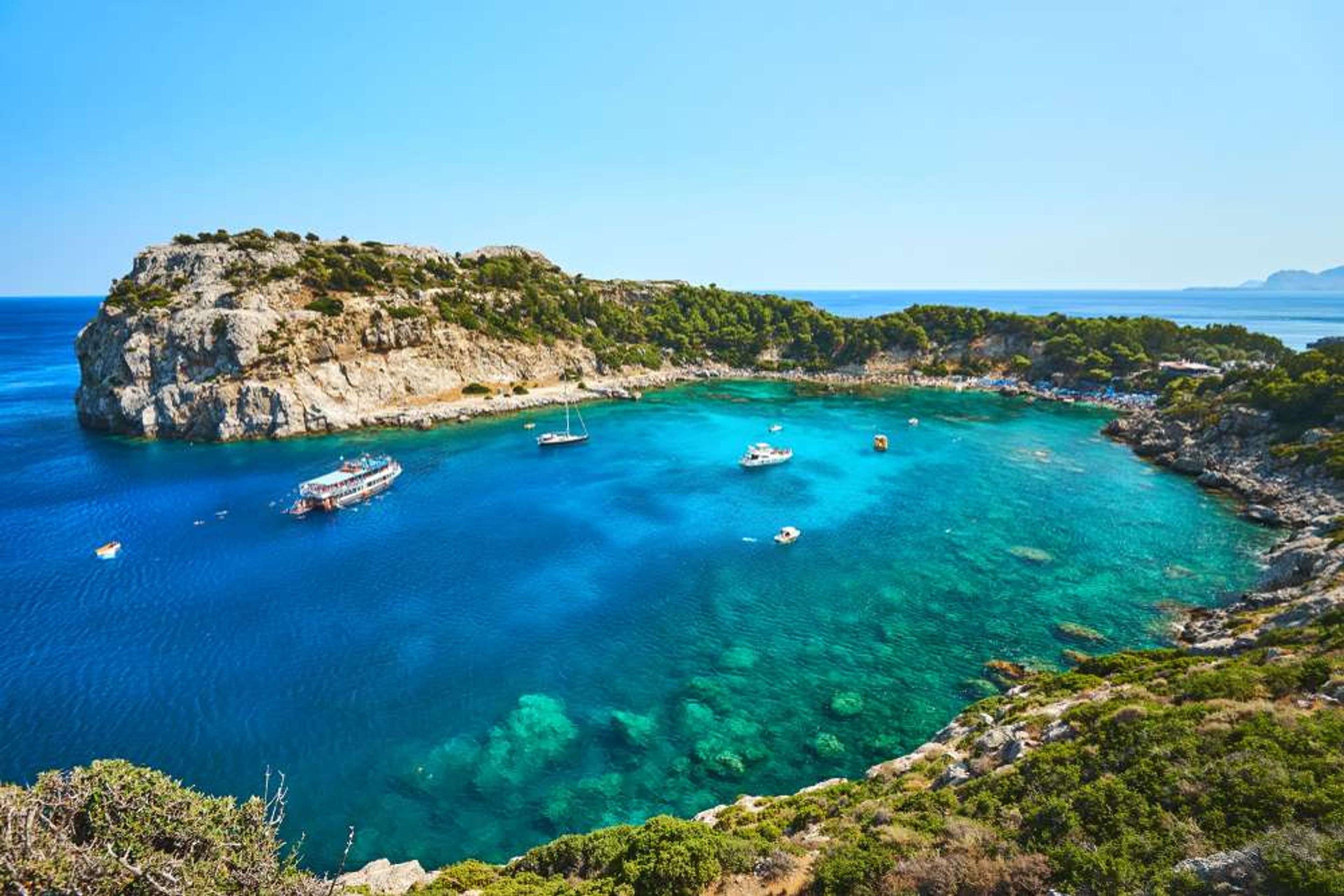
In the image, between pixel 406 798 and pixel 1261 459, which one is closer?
pixel 406 798

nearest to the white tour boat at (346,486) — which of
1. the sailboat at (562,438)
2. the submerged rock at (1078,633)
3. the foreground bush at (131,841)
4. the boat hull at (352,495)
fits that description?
the boat hull at (352,495)

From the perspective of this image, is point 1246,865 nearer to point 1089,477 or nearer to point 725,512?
point 725,512

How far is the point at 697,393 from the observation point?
400ft

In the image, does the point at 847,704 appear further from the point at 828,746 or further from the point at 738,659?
the point at 738,659

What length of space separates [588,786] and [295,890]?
14.6 meters

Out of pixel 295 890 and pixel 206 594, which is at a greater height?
pixel 295 890

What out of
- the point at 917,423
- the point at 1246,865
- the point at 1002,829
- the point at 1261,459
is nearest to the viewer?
the point at 1246,865

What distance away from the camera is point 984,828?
1577 centimetres

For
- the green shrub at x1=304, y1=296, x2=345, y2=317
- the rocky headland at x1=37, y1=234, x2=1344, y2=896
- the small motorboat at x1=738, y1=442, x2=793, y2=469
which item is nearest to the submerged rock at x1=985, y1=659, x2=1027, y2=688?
the rocky headland at x1=37, y1=234, x2=1344, y2=896

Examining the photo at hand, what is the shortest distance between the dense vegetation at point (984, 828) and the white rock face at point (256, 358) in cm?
7699

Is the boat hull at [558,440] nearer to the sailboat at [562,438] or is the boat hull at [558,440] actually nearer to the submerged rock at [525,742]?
the sailboat at [562,438]

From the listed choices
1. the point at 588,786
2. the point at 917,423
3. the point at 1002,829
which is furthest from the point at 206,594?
the point at 917,423

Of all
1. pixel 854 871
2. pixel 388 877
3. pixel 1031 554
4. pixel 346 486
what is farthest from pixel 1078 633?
pixel 346 486

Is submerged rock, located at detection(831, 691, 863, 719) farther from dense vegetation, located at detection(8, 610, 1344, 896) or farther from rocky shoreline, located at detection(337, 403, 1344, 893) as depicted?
dense vegetation, located at detection(8, 610, 1344, 896)
